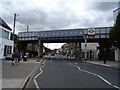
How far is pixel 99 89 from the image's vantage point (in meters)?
7.34

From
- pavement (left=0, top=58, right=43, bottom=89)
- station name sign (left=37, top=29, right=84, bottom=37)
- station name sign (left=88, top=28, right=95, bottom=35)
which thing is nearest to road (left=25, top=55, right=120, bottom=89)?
→ pavement (left=0, top=58, right=43, bottom=89)

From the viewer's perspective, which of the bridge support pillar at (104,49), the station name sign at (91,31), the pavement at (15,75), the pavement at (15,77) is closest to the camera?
the pavement at (15,77)

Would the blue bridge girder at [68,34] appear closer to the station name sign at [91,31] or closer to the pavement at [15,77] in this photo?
the station name sign at [91,31]

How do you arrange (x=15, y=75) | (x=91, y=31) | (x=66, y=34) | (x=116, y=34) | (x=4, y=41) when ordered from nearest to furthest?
(x=15, y=75) → (x=116, y=34) → (x=4, y=41) → (x=91, y=31) → (x=66, y=34)

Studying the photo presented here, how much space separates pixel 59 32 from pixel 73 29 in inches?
157

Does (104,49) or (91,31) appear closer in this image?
(91,31)

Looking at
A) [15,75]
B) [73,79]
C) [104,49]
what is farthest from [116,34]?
[104,49]

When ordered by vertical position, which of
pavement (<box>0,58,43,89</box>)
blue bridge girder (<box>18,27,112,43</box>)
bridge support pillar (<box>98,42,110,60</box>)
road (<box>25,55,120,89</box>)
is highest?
blue bridge girder (<box>18,27,112,43</box>)

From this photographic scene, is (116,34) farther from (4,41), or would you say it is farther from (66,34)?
(66,34)

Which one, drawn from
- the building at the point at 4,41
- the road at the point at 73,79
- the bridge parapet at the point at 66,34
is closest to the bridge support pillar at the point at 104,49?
the bridge parapet at the point at 66,34

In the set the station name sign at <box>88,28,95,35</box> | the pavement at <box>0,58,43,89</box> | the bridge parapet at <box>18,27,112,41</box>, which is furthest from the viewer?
the station name sign at <box>88,28,95,35</box>

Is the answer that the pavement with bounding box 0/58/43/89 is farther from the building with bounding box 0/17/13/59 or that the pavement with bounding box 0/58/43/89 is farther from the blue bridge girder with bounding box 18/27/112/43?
the blue bridge girder with bounding box 18/27/112/43

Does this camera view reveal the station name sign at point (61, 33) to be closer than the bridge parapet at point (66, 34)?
No

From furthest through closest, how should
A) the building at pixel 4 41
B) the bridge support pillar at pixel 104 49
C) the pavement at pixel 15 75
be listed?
the bridge support pillar at pixel 104 49, the building at pixel 4 41, the pavement at pixel 15 75
